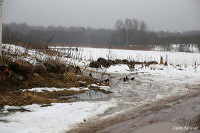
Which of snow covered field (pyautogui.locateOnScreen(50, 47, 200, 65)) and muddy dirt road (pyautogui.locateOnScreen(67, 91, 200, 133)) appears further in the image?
snow covered field (pyautogui.locateOnScreen(50, 47, 200, 65))

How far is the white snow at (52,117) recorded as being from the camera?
387 cm

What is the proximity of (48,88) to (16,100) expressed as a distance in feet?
5.82

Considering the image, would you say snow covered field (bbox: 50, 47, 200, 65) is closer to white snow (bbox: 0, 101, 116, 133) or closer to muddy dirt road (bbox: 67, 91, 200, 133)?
white snow (bbox: 0, 101, 116, 133)

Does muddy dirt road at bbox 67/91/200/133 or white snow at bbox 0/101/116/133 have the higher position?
white snow at bbox 0/101/116/133

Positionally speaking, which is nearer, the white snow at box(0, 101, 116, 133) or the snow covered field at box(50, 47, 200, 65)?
the white snow at box(0, 101, 116, 133)

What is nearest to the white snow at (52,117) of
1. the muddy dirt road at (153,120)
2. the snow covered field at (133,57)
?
the muddy dirt road at (153,120)

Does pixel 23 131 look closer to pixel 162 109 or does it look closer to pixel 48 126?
pixel 48 126

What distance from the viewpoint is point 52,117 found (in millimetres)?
4562

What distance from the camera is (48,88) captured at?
23.6ft

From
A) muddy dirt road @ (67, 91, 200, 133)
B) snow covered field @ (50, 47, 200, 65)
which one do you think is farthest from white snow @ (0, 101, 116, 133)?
snow covered field @ (50, 47, 200, 65)

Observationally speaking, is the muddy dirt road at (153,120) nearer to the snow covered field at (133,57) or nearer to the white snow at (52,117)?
the white snow at (52,117)

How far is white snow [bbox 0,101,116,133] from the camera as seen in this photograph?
387 cm

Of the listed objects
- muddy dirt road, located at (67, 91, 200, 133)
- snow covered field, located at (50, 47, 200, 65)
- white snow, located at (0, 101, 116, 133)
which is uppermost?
snow covered field, located at (50, 47, 200, 65)

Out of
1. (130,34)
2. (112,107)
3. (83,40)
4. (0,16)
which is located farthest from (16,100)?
(83,40)
